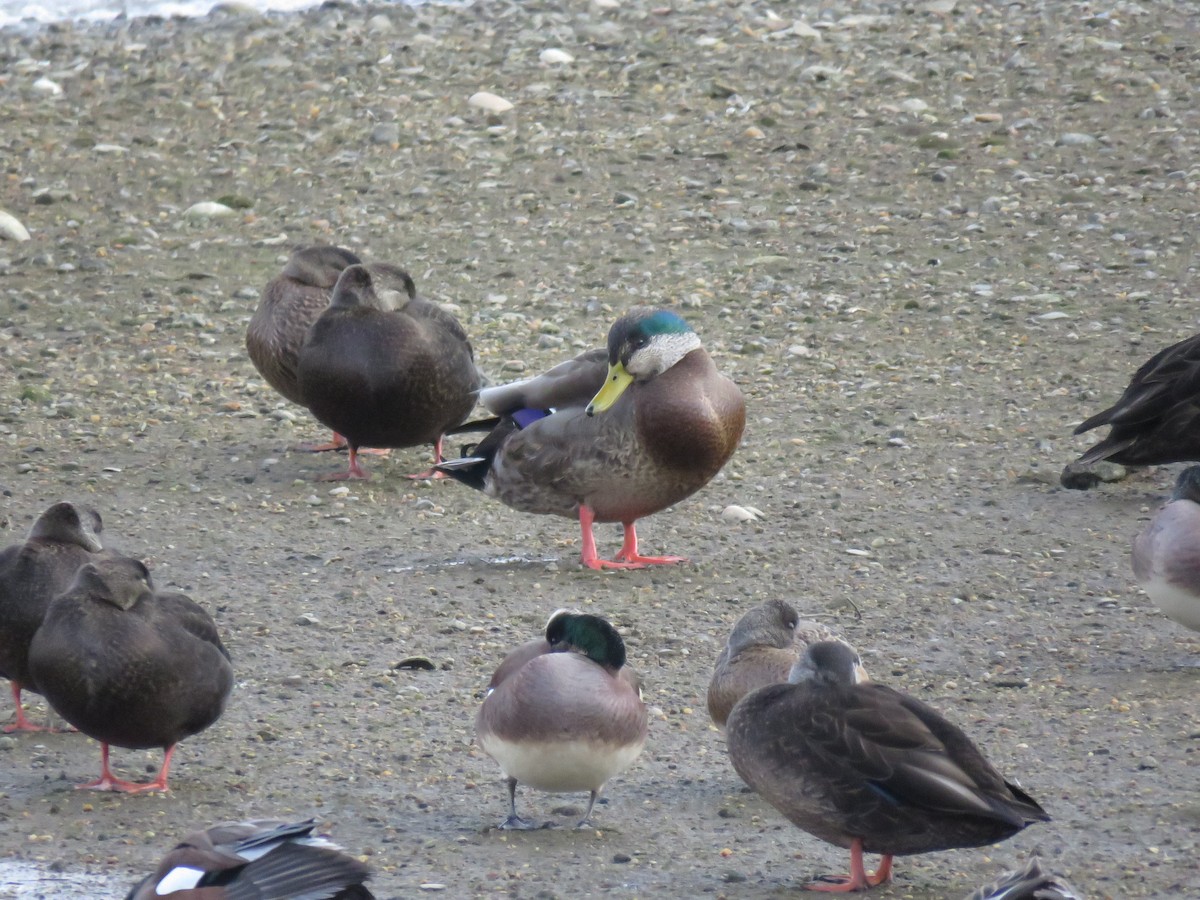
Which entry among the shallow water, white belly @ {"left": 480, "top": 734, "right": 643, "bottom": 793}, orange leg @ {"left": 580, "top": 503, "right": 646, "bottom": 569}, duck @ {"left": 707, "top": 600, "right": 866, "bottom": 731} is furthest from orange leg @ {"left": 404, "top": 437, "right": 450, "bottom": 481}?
the shallow water

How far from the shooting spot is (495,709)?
5.14m

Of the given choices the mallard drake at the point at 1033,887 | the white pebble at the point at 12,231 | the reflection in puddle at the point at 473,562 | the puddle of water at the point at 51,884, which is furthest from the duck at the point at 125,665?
the white pebble at the point at 12,231

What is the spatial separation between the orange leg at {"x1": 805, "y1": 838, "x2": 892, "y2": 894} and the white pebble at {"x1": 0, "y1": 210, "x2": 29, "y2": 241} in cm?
892

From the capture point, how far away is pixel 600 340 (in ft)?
34.6

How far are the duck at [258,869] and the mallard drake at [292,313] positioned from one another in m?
5.29

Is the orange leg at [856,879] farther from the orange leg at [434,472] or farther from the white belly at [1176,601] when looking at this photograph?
the orange leg at [434,472]

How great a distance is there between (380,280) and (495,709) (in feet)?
14.4

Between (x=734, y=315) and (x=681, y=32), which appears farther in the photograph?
(x=681, y=32)

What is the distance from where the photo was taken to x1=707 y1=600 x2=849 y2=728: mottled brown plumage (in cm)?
550

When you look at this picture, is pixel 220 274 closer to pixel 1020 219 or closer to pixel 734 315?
pixel 734 315

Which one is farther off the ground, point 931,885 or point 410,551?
point 931,885

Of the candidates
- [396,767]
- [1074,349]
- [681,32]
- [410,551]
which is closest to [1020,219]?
[1074,349]

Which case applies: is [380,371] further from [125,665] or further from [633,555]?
[125,665]

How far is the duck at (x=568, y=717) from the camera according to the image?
4992mm
